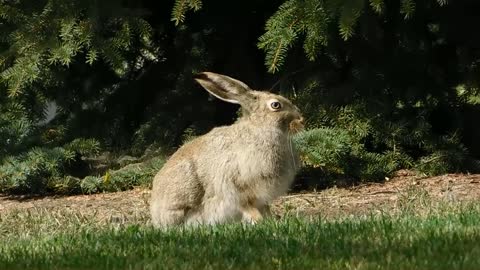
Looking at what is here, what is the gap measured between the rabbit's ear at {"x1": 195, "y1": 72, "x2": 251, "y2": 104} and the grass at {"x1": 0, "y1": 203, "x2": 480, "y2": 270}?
1.22m

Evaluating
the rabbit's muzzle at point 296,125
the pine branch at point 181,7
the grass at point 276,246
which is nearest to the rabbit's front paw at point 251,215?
the grass at point 276,246

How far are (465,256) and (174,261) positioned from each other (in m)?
1.36

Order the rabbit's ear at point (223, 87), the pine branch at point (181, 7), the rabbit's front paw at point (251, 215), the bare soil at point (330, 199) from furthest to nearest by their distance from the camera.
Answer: the pine branch at point (181, 7), the bare soil at point (330, 199), the rabbit's ear at point (223, 87), the rabbit's front paw at point (251, 215)

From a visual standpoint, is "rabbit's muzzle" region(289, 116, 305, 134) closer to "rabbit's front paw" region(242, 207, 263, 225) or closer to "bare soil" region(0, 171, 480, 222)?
"rabbit's front paw" region(242, 207, 263, 225)

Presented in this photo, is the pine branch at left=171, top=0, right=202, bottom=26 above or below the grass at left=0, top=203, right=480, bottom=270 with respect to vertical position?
above

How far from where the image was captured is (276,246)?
515cm

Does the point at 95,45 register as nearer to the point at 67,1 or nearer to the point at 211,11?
the point at 67,1

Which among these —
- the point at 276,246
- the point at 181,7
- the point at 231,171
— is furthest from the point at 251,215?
the point at 181,7

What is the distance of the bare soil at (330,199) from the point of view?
810 cm

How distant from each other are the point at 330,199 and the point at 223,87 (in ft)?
6.86

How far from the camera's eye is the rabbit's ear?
7.03 meters

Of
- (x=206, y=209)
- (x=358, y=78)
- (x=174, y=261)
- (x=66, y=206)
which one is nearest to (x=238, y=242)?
(x=174, y=261)

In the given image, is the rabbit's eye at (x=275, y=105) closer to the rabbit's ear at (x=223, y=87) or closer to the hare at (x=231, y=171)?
the hare at (x=231, y=171)

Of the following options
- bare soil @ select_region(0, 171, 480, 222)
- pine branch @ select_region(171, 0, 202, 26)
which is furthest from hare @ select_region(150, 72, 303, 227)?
pine branch @ select_region(171, 0, 202, 26)
